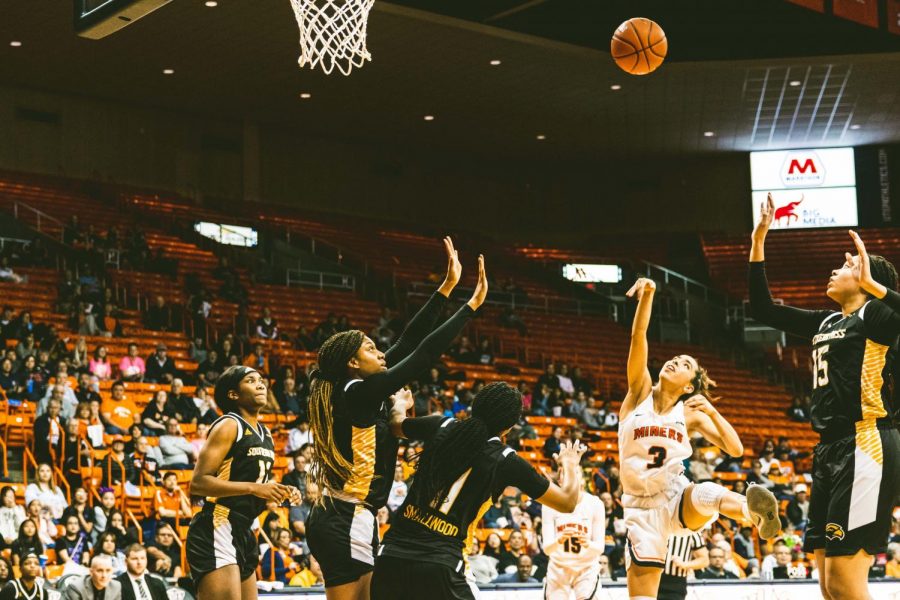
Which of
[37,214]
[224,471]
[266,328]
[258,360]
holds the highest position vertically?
[37,214]

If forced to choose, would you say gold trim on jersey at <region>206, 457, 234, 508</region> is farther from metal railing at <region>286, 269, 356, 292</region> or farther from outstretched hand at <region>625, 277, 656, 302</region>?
metal railing at <region>286, 269, 356, 292</region>

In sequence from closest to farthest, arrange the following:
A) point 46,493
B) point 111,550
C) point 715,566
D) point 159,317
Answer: point 111,550, point 46,493, point 715,566, point 159,317

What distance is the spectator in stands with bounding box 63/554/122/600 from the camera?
33.9 ft

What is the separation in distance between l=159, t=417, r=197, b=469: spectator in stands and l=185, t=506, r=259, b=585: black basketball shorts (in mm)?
8196

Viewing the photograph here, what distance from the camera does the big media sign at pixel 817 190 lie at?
29.4m

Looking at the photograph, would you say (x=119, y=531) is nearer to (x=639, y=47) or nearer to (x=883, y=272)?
(x=639, y=47)

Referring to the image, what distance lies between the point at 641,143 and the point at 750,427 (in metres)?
9.36

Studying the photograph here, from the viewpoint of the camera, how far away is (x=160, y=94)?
2609 cm

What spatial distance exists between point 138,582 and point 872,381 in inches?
274

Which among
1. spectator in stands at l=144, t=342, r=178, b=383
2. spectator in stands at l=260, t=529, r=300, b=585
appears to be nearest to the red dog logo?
spectator in stands at l=144, t=342, r=178, b=383

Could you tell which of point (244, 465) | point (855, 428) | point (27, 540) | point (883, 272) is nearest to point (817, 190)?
point (27, 540)

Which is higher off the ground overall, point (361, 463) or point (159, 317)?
point (159, 317)

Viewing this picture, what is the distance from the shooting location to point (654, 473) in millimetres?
7168

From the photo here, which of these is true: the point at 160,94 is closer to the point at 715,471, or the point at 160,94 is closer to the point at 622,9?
the point at 622,9
